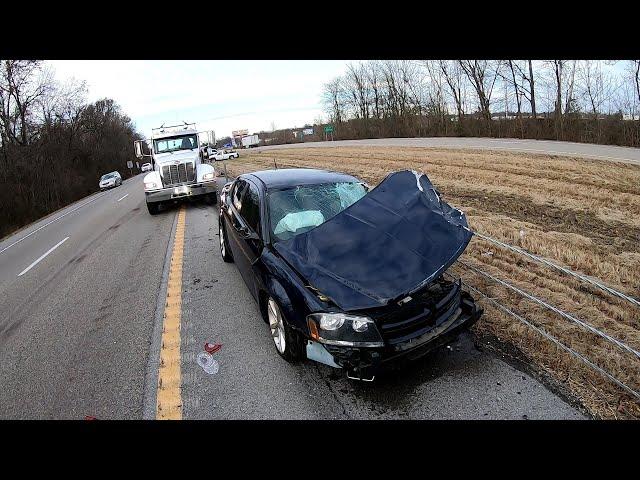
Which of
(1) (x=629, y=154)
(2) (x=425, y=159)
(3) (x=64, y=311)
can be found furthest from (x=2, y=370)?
(1) (x=629, y=154)

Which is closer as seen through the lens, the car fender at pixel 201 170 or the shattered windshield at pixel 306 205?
the shattered windshield at pixel 306 205

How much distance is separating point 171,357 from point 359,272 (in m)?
1.98

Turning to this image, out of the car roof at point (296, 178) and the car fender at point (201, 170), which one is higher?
the car fender at point (201, 170)

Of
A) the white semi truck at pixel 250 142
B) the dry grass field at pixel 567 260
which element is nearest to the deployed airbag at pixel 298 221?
the dry grass field at pixel 567 260

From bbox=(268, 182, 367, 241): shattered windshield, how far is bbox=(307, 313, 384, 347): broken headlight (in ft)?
4.36

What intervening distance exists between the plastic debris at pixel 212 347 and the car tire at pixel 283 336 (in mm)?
568

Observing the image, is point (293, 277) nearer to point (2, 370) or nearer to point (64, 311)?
point (2, 370)

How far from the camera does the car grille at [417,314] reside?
2.94m

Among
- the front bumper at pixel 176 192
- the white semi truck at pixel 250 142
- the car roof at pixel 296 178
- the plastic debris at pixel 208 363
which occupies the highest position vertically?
the white semi truck at pixel 250 142

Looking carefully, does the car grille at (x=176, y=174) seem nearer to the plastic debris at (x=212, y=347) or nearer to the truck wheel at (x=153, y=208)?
the truck wheel at (x=153, y=208)

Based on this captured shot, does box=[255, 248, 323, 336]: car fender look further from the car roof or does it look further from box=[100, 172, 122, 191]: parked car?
box=[100, 172, 122, 191]: parked car

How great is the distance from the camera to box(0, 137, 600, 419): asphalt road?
2.90m
